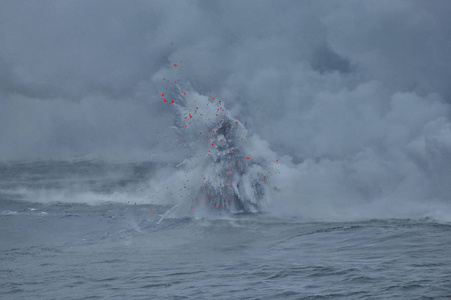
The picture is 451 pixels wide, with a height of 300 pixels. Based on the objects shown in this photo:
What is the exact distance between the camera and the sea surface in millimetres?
22656

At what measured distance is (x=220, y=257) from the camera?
97.8 feet

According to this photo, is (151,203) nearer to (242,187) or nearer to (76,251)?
(242,187)

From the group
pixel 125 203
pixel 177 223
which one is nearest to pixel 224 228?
pixel 177 223

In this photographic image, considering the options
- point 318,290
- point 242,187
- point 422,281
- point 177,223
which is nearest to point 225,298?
point 318,290

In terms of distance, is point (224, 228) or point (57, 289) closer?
point (57, 289)

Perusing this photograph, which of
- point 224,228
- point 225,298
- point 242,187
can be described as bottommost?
point 225,298

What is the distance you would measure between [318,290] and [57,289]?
11.5 m

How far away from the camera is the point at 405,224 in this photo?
34375 mm

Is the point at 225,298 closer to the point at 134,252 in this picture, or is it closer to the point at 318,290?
the point at 318,290

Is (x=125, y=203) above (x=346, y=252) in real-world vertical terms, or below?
above

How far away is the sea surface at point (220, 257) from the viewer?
74.3 feet

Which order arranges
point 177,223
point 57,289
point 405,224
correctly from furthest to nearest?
1. point 177,223
2. point 405,224
3. point 57,289

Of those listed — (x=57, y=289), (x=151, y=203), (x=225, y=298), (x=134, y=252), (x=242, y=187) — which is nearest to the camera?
(x=225, y=298)

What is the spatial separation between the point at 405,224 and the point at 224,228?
465 inches
